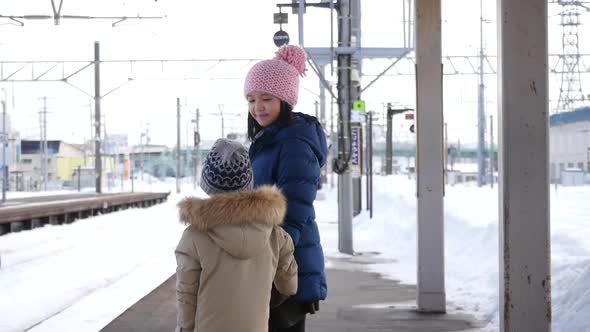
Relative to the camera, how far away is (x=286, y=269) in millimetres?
3424

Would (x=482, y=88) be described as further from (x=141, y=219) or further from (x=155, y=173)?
(x=155, y=173)

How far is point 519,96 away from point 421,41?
3888 millimetres

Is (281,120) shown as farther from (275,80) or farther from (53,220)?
(53,220)

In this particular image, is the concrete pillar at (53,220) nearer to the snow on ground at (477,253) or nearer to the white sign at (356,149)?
the snow on ground at (477,253)

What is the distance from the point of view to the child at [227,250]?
3.19 meters

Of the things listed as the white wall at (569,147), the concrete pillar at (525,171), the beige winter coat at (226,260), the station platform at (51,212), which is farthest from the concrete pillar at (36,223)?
the white wall at (569,147)

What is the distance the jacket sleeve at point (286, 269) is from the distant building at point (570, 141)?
115 ft

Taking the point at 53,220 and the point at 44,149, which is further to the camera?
the point at 44,149

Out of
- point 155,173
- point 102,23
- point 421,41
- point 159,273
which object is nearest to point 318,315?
point 421,41

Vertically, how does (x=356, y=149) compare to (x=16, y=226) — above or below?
above

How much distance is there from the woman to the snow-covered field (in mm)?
784

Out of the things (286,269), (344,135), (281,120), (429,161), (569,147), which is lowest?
(286,269)

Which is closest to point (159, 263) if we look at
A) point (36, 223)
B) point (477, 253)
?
point (477, 253)

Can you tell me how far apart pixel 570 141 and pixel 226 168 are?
40.8m
